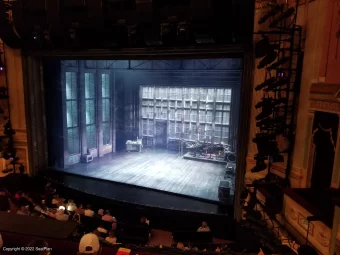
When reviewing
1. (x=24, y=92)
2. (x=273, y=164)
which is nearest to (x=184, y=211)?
(x=273, y=164)

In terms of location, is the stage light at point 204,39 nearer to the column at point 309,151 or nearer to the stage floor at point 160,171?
the column at point 309,151

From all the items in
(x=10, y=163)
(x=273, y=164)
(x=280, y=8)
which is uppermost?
(x=280, y=8)

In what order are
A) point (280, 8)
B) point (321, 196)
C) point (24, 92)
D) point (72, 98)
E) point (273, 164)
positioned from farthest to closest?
1. point (72, 98)
2. point (24, 92)
3. point (273, 164)
4. point (280, 8)
5. point (321, 196)

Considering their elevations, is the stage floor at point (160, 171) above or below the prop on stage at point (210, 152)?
below

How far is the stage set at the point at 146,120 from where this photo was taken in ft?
26.1

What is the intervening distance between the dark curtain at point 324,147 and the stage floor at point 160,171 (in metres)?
3.25

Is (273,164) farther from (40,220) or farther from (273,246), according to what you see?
(40,220)

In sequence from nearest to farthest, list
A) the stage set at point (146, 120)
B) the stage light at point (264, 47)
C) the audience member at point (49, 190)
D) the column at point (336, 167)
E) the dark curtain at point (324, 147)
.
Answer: the column at point (336, 167), the dark curtain at point (324, 147), the stage light at point (264, 47), the audience member at point (49, 190), the stage set at point (146, 120)

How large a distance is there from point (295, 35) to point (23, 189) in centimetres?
737

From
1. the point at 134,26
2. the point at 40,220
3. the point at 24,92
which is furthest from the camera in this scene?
the point at 24,92

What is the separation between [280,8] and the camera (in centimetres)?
339

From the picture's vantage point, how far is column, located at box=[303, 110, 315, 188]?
3.33m

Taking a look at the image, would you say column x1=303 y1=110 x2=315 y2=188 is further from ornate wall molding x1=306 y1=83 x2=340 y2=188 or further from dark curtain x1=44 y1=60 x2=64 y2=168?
dark curtain x1=44 y1=60 x2=64 y2=168

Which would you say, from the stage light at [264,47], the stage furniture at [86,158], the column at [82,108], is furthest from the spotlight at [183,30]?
the stage furniture at [86,158]
